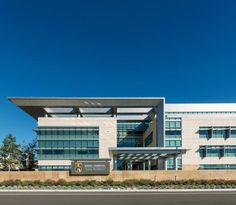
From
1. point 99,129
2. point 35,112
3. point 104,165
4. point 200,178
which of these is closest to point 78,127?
point 99,129

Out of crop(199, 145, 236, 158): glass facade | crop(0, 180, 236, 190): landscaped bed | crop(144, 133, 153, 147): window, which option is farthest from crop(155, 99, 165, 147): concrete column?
crop(0, 180, 236, 190): landscaped bed

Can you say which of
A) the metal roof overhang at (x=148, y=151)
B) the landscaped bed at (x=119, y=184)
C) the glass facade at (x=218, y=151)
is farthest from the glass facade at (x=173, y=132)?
the landscaped bed at (x=119, y=184)

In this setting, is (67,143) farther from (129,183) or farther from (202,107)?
(202,107)

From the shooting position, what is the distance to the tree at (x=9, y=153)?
5716 centimetres

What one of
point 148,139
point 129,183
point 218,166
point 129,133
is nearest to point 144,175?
point 129,183

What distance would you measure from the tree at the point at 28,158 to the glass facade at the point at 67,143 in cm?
1058

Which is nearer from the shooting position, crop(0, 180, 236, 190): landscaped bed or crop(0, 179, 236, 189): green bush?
crop(0, 180, 236, 190): landscaped bed

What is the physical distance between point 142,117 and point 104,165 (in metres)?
32.2

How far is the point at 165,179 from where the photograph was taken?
3231cm

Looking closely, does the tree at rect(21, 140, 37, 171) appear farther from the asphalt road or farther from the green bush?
the asphalt road

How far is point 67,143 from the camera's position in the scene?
180 ft

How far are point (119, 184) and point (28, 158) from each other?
Answer: 40.2m

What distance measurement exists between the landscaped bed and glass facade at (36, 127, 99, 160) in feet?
78.7

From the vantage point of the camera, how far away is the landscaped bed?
94.1 feet
